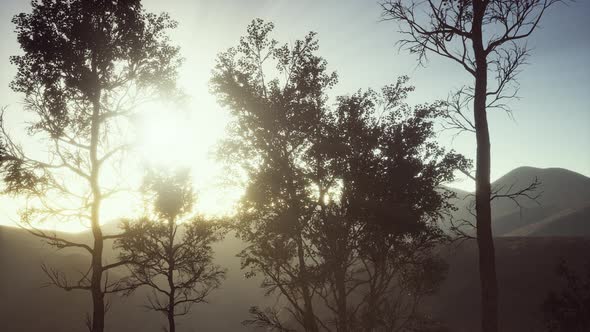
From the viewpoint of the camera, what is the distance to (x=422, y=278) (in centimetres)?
1482

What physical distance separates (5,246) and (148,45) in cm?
6410

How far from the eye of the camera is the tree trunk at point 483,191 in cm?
727

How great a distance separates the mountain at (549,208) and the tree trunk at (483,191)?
66.6 metres

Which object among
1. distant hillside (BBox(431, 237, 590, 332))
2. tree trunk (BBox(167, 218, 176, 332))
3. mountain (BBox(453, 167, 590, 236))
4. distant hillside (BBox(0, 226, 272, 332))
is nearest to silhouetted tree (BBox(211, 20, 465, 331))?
tree trunk (BBox(167, 218, 176, 332))

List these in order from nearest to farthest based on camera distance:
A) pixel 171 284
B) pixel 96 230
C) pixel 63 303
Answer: pixel 96 230 → pixel 171 284 → pixel 63 303

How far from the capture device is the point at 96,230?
9.94 m

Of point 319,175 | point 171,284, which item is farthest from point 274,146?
point 171,284

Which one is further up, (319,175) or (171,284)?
(319,175)

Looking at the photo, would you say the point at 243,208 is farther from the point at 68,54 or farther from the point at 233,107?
the point at 68,54

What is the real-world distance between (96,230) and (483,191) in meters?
11.1

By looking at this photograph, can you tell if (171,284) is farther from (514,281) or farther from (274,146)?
(514,281)

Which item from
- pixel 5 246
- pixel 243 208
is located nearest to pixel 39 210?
pixel 243 208

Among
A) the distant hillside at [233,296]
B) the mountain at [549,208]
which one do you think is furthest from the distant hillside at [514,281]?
the mountain at [549,208]

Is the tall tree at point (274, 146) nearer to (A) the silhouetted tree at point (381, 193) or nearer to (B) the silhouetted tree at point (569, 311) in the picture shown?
(A) the silhouetted tree at point (381, 193)
